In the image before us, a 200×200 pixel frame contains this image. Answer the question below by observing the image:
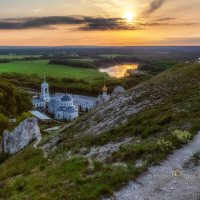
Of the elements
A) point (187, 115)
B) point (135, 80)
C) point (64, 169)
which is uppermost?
point (187, 115)

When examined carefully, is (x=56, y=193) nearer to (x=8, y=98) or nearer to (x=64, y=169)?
(x=64, y=169)

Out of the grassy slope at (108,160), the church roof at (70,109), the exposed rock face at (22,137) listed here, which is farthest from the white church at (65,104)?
the grassy slope at (108,160)

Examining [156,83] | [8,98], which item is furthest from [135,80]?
[156,83]

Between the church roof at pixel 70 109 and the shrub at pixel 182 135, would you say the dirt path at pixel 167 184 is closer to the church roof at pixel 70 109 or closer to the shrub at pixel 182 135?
the shrub at pixel 182 135

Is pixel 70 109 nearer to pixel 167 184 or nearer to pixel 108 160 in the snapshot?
pixel 108 160

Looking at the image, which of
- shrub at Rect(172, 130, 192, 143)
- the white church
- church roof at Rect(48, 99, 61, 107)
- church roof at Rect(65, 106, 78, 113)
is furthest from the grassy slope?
church roof at Rect(48, 99, 61, 107)

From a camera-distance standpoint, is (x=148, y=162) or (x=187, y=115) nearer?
(x=148, y=162)
